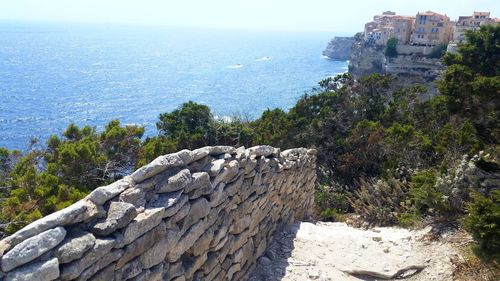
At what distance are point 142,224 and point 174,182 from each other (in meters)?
0.59

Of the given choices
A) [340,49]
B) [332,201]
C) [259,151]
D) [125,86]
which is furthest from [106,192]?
[340,49]

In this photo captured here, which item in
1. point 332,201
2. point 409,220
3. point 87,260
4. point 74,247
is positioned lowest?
point 332,201

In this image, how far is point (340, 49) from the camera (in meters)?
129

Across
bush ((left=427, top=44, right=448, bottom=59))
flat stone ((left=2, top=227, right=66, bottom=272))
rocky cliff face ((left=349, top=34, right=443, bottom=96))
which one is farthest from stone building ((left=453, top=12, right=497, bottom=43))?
flat stone ((left=2, top=227, right=66, bottom=272))

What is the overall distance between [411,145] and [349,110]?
26.8 feet

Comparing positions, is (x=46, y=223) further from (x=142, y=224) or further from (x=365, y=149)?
(x=365, y=149)

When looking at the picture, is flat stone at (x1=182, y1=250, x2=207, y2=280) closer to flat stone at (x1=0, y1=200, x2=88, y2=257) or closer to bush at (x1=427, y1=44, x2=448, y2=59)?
flat stone at (x1=0, y1=200, x2=88, y2=257)

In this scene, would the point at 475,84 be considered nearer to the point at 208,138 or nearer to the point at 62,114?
the point at 208,138

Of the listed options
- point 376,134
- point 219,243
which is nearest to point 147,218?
point 219,243

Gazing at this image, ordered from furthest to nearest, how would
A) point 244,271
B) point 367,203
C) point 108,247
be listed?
point 367,203
point 244,271
point 108,247

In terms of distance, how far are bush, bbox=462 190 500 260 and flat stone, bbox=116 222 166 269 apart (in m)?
3.57

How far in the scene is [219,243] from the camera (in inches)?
188

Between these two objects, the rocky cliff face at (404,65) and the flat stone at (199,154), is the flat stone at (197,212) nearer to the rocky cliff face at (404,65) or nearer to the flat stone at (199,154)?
the flat stone at (199,154)

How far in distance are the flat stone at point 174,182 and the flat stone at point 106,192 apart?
297 millimetres
